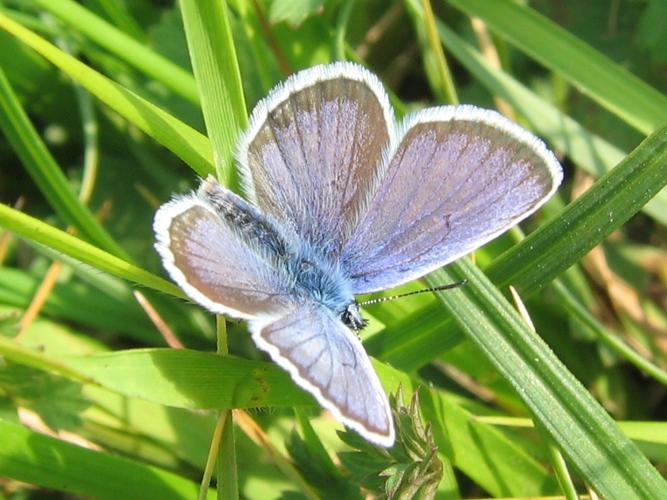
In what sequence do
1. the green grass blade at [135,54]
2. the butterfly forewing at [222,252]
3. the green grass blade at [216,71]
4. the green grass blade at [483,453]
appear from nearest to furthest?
the butterfly forewing at [222,252] < the green grass blade at [216,71] < the green grass blade at [483,453] < the green grass blade at [135,54]

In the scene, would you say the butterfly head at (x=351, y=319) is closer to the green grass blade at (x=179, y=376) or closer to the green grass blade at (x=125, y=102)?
the green grass blade at (x=179, y=376)

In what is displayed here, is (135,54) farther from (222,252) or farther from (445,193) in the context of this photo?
(445,193)

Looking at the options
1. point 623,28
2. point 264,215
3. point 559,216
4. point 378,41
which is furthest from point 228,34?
point 623,28

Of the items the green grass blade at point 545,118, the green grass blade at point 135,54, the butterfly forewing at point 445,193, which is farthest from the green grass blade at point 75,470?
the green grass blade at point 545,118

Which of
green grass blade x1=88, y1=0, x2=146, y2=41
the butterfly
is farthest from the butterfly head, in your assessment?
green grass blade x1=88, y1=0, x2=146, y2=41

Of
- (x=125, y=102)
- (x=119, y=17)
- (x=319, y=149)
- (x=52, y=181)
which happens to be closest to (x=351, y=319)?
(x=319, y=149)

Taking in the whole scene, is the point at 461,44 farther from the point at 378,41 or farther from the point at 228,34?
the point at 228,34

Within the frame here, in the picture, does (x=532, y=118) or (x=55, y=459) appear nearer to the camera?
(x=55, y=459)
